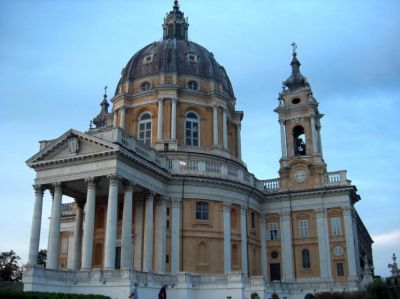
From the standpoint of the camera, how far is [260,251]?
42188 millimetres

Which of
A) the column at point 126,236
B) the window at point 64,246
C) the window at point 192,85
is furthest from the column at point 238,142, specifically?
the column at point 126,236

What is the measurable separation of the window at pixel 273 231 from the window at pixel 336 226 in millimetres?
4612

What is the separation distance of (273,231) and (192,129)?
10.9 meters

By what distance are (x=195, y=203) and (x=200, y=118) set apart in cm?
961

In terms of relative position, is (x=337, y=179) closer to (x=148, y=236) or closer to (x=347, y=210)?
(x=347, y=210)

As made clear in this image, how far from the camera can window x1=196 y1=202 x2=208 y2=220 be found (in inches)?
1478

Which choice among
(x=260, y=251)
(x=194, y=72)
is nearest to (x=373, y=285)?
(x=260, y=251)

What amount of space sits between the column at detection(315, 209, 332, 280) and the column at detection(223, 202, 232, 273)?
26.6ft

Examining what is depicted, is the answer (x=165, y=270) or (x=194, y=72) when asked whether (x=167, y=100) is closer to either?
(x=194, y=72)

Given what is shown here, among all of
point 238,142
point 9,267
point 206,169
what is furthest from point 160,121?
point 9,267

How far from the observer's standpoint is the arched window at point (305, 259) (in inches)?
1626

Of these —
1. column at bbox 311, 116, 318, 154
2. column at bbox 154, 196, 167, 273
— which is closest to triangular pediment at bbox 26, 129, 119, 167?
column at bbox 154, 196, 167, 273

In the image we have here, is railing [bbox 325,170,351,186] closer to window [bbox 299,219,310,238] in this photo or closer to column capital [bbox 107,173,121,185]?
window [bbox 299,219,310,238]

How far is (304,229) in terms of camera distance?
42.2 meters
